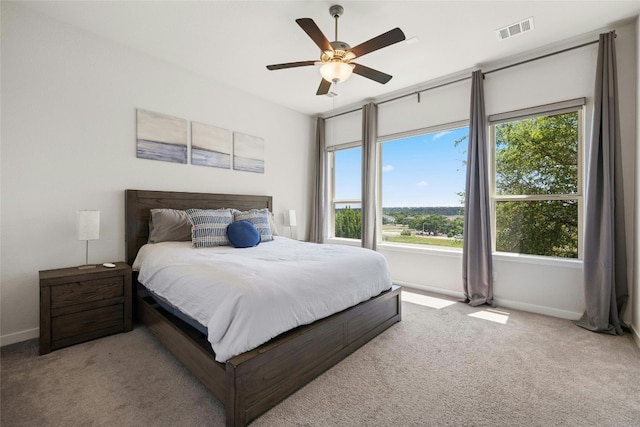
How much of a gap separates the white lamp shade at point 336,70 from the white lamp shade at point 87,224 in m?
2.41

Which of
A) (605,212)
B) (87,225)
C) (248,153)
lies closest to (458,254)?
(605,212)

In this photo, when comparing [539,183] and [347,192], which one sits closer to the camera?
[539,183]

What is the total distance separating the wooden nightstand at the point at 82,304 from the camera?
2223mm

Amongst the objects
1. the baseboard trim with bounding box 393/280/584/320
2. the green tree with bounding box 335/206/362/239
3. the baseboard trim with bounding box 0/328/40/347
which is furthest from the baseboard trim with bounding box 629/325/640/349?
the baseboard trim with bounding box 0/328/40/347

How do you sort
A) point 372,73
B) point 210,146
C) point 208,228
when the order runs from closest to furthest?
point 372,73, point 208,228, point 210,146

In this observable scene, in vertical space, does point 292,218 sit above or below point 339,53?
below

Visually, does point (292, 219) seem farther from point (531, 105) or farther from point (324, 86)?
point (531, 105)

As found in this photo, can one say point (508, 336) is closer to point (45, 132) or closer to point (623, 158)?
point (623, 158)

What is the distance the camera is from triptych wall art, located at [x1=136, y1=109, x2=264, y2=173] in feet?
10.4

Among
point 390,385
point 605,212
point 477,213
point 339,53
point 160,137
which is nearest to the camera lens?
point 390,385

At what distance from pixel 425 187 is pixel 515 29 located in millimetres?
2054

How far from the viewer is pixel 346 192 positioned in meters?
5.09

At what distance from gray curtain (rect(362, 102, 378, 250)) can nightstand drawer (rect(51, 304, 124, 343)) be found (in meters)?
3.18

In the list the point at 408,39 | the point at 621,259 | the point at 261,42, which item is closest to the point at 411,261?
the point at 621,259
